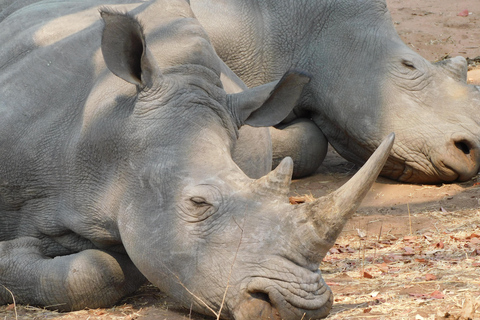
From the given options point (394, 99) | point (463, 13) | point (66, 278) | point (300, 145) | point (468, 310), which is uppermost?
point (468, 310)

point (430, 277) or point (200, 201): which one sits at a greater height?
point (200, 201)

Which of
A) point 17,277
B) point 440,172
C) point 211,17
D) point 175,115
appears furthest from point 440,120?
point 17,277

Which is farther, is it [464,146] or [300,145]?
[300,145]

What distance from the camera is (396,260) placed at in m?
5.30

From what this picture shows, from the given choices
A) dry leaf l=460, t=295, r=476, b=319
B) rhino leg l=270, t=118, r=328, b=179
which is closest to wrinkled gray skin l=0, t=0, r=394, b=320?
dry leaf l=460, t=295, r=476, b=319

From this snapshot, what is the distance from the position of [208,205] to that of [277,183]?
13.8 inches

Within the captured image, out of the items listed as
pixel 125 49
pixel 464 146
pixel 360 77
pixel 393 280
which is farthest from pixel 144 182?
pixel 464 146

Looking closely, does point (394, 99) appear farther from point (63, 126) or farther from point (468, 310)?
point (468, 310)

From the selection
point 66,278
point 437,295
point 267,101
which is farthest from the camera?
point 267,101

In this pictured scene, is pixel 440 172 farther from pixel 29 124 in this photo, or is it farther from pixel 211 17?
pixel 29 124

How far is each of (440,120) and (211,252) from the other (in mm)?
4174

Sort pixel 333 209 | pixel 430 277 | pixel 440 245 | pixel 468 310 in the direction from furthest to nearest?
A: pixel 440 245 < pixel 430 277 < pixel 333 209 < pixel 468 310

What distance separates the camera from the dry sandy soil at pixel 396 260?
406 cm

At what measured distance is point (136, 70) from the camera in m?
4.42
